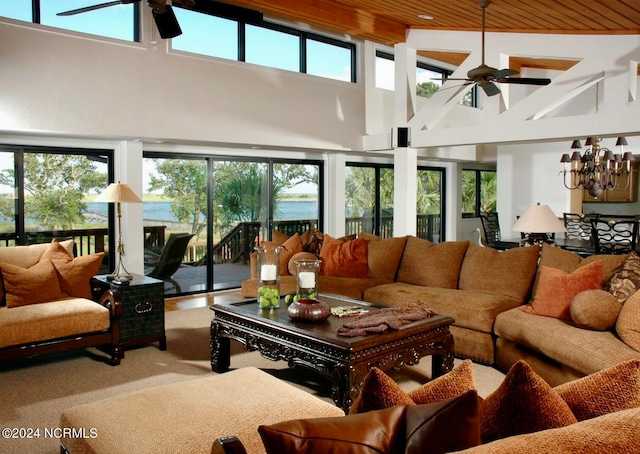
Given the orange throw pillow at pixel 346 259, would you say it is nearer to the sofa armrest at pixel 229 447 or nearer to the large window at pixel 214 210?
the large window at pixel 214 210

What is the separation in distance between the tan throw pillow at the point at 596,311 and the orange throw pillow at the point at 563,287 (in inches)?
8.7

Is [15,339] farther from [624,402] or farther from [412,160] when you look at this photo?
[412,160]

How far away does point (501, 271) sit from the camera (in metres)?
4.79

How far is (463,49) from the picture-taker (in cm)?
725

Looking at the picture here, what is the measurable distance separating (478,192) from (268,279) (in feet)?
30.6

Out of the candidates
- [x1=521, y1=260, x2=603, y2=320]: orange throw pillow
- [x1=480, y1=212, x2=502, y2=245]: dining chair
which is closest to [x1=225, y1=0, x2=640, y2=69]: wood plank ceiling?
[x1=521, y1=260, x2=603, y2=320]: orange throw pillow

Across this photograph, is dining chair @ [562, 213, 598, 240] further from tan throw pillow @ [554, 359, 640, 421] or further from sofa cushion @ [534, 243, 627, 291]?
tan throw pillow @ [554, 359, 640, 421]

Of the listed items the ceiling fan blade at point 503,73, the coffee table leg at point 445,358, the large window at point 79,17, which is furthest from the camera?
the large window at point 79,17

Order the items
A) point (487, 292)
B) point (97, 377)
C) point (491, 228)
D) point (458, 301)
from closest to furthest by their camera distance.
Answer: point (97, 377) → point (458, 301) → point (487, 292) → point (491, 228)

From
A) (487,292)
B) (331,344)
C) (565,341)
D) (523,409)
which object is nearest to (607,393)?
(523,409)

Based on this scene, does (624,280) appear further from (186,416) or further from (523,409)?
(186,416)

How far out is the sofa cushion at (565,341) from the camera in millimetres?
3258

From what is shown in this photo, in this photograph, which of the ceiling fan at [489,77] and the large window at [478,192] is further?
the large window at [478,192]

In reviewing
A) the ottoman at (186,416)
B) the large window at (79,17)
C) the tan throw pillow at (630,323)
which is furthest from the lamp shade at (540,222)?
the large window at (79,17)
